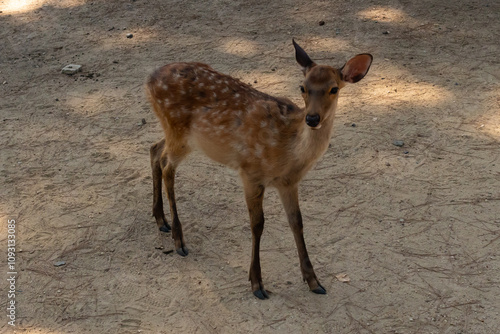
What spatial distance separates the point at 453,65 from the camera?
758 cm

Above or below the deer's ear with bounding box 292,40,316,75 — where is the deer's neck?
below

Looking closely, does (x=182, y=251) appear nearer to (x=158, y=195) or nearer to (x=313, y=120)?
(x=158, y=195)

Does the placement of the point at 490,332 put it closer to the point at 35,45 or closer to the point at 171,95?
the point at 171,95

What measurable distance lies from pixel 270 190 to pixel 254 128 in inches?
54.2

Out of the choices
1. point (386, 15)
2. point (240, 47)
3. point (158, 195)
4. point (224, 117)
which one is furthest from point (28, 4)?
point (224, 117)

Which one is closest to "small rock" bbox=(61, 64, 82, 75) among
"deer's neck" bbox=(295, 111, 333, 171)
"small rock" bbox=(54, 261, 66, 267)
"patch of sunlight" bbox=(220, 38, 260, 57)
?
"patch of sunlight" bbox=(220, 38, 260, 57)

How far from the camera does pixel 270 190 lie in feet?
19.3

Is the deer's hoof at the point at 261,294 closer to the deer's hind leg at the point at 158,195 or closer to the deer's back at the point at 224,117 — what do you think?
the deer's back at the point at 224,117

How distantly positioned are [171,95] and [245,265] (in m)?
1.51

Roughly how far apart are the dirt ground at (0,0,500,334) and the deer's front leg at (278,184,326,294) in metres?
0.09

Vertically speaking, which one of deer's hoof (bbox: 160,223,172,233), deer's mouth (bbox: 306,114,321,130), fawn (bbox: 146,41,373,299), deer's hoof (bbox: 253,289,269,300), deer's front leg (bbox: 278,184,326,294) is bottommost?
deer's hoof (bbox: 160,223,172,233)

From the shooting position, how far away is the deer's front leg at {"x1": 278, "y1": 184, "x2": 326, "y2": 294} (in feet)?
15.0

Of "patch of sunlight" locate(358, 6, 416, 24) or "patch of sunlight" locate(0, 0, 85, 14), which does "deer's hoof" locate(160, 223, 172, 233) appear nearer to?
"patch of sunlight" locate(358, 6, 416, 24)

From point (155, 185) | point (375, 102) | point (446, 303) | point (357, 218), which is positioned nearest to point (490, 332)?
point (446, 303)
